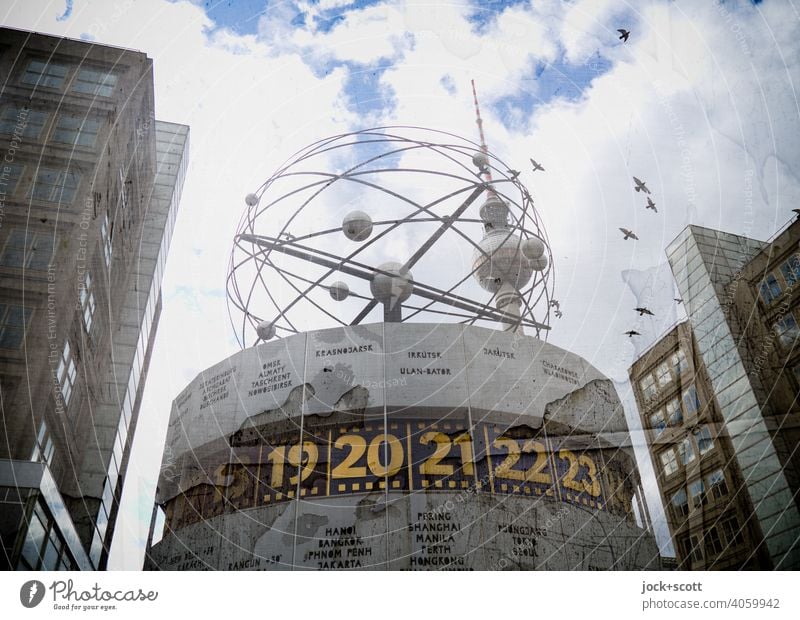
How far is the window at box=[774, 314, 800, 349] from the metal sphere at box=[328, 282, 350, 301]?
8775 millimetres

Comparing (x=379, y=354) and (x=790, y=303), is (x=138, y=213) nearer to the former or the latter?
(x=379, y=354)

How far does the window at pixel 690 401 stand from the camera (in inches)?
550

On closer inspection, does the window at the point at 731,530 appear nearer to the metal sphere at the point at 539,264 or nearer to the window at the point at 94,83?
the metal sphere at the point at 539,264

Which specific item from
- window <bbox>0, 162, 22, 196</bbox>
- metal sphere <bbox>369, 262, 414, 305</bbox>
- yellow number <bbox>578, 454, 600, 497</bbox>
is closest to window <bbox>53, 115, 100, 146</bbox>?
window <bbox>0, 162, 22, 196</bbox>

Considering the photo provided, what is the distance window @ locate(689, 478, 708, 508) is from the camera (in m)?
13.6

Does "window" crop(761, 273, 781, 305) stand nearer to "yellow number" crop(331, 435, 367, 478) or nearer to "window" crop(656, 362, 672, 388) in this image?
"window" crop(656, 362, 672, 388)

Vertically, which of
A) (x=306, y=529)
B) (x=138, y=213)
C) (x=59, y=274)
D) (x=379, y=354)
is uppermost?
(x=138, y=213)

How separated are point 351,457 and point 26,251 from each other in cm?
622

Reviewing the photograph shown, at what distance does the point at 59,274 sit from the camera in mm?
11516

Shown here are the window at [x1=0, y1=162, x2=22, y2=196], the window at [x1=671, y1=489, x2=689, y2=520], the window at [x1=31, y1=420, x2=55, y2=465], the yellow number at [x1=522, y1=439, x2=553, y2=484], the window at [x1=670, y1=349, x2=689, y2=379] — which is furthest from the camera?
the window at [x1=670, y1=349, x2=689, y2=379]

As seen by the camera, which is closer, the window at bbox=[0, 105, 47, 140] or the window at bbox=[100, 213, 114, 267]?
the window at bbox=[0, 105, 47, 140]

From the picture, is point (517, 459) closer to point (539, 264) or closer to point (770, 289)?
point (539, 264)
